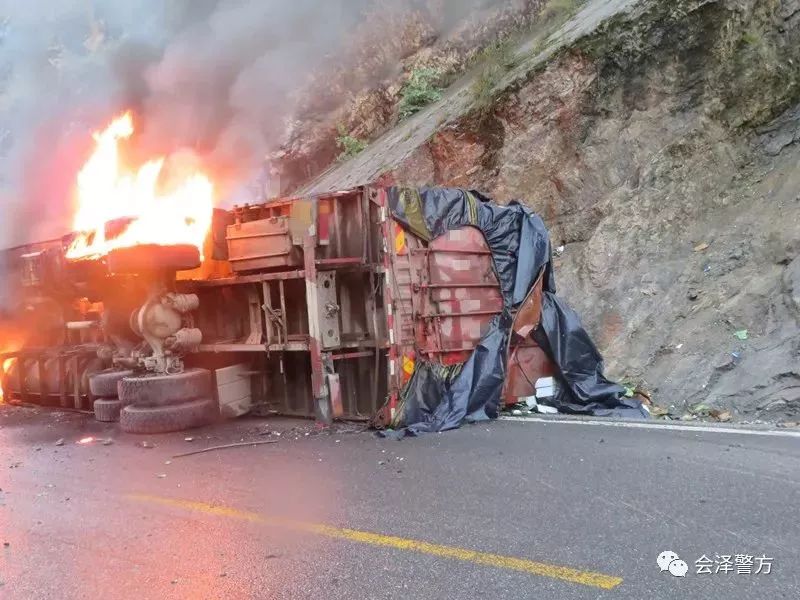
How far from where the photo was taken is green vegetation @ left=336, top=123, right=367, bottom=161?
18141 millimetres

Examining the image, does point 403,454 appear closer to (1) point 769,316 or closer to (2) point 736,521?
(2) point 736,521

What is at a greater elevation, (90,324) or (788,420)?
(90,324)

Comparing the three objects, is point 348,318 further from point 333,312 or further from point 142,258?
point 142,258

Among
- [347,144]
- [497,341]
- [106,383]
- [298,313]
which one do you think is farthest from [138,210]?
[347,144]

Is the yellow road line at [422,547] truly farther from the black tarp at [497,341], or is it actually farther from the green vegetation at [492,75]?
the green vegetation at [492,75]

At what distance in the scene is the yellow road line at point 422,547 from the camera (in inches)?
110

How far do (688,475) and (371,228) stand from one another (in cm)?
351

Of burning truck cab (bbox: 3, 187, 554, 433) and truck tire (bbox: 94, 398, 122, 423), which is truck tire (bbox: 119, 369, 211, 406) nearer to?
burning truck cab (bbox: 3, 187, 554, 433)

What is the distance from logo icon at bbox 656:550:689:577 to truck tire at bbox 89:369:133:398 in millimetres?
5957

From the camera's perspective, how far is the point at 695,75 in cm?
1089

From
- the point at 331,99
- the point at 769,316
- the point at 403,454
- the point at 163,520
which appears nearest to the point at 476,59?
the point at 331,99

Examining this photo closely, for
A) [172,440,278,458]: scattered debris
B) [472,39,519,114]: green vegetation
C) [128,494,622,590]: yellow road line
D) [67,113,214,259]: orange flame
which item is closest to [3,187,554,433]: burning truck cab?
[67,113,214,259]: orange flame

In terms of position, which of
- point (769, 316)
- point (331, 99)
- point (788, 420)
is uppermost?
point (331, 99)

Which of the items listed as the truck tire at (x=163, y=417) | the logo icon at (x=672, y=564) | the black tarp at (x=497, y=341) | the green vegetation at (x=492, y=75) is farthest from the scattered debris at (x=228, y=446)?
the green vegetation at (x=492, y=75)
